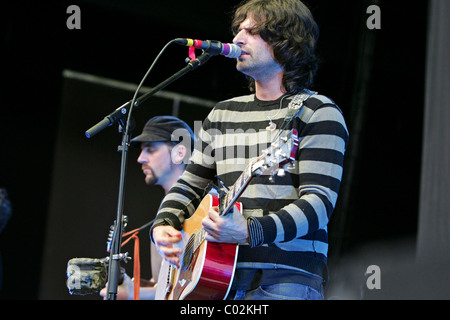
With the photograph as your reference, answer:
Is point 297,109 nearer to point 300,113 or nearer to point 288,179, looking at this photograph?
point 300,113

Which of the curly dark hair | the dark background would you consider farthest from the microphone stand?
the dark background

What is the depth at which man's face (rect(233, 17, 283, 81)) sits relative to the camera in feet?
7.87

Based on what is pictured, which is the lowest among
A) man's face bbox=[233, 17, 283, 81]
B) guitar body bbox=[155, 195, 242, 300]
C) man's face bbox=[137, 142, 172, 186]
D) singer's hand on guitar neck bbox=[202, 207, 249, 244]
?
guitar body bbox=[155, 195, 242, 300]

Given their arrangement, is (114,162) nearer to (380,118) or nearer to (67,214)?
(67,214)

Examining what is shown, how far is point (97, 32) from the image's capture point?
5125mm

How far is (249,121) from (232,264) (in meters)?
0.66

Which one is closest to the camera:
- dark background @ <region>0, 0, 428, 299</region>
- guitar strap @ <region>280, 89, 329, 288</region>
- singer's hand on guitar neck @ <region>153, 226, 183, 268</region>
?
guitar strap @ <region>280, 89, 329, 288</region>

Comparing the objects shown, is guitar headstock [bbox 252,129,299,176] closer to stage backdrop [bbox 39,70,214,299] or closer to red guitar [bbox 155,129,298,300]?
red guitar [bbox 155,129,298,300]

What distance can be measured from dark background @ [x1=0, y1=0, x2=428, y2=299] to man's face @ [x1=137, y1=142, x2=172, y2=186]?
4.92 feet

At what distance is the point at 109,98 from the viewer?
17.9 ft

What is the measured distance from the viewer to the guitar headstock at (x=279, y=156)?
178 cm

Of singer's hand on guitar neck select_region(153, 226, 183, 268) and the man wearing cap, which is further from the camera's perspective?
the man wearing cap

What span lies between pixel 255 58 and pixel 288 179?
24.0 inches
